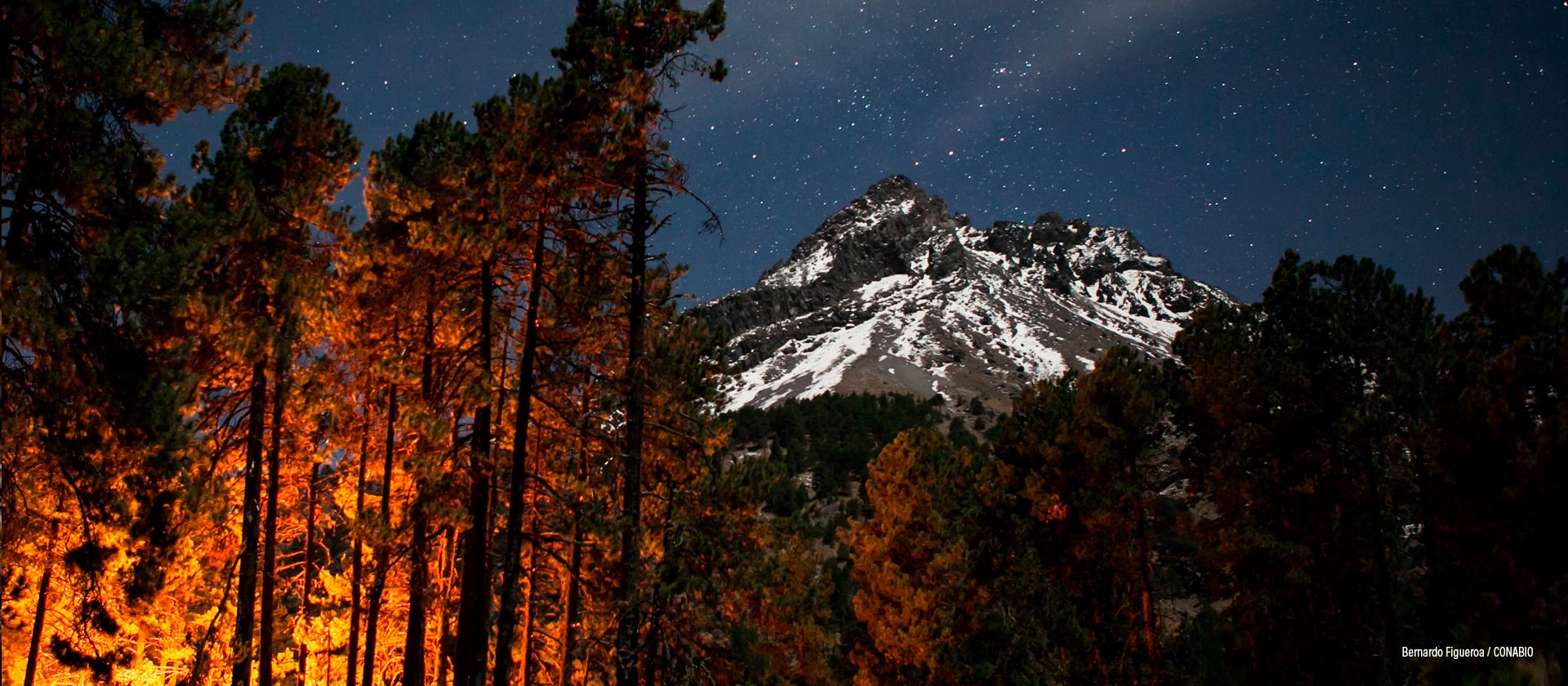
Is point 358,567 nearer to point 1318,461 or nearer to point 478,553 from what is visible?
point 478,553

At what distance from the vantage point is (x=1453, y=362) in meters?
14.1

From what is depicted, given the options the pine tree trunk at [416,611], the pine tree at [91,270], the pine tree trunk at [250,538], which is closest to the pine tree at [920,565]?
the pine tree trunk at [416,611]

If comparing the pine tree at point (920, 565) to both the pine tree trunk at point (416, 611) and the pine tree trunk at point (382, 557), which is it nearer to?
the pine tree trunk at point (416, 611)

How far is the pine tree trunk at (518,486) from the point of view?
8.63m

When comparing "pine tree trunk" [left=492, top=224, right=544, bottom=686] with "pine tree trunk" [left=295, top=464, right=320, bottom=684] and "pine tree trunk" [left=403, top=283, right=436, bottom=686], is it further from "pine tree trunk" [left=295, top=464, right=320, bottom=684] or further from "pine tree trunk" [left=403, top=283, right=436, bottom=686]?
"pine tree trunk" [left=295, top=464, right=320, bottom=684]

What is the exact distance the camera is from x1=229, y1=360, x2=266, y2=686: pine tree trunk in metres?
9.72

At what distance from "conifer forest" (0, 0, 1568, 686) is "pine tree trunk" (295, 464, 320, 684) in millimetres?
110

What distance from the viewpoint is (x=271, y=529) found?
35.9 ft

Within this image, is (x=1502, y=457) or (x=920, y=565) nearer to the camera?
(x=1502, y=457)

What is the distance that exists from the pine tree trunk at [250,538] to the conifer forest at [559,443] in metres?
0.07

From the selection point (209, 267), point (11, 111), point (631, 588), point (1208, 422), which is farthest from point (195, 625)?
point (1208, 422)

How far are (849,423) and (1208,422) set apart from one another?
63.7 metres

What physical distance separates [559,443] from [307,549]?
20.5 ft

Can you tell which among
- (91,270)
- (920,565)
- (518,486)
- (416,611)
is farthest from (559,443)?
(920,565)
